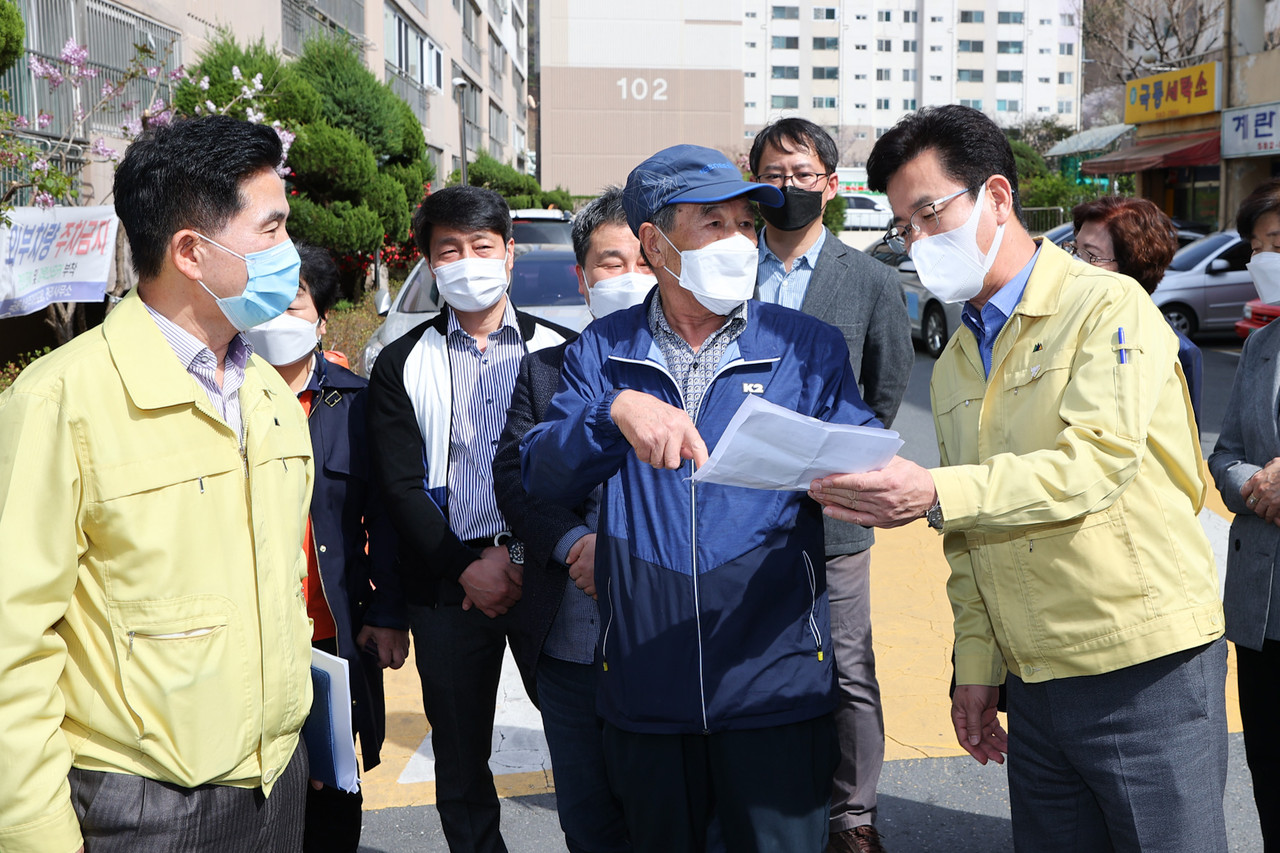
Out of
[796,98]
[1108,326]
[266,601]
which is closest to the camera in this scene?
[266,601]

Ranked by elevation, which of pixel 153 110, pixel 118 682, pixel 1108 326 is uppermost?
pixel 153 110

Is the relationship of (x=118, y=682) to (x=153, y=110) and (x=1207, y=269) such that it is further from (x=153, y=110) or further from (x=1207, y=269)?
(x=1207, y=269)

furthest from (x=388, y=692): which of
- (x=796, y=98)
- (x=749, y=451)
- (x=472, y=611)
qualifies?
(x=796, y=98)

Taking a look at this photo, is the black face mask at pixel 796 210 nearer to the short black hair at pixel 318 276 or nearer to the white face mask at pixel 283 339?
the short black hair at pixel 318 276

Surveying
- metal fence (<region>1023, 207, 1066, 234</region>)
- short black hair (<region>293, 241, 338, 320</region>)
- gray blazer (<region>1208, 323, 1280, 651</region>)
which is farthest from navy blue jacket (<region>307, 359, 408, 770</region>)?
metal fence (<region>1023, 207, 1066, 234</region>)

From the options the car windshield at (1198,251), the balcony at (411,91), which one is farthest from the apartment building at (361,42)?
the car windshield at (1198,251)

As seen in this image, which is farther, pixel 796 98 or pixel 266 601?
pixel 796 98

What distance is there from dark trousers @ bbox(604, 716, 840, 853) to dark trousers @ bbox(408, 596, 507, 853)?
0.94 meters

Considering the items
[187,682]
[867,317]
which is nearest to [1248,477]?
[867,317]

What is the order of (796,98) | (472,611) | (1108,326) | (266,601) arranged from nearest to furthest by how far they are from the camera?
(266,601)
(1108,326)
(472,611)
(796,98)

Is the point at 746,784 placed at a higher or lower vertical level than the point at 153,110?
lower

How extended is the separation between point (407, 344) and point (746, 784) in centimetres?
167

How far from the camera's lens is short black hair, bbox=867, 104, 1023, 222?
8.16ft

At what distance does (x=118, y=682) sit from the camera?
1.90m
